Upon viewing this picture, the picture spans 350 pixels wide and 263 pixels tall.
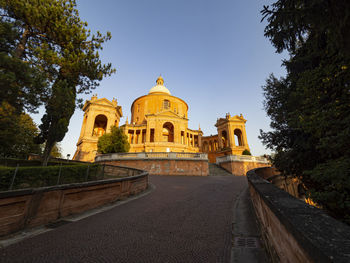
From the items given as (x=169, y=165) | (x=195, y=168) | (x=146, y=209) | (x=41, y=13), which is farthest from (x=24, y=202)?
(x=195, y=168)

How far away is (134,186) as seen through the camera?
26.2 feet

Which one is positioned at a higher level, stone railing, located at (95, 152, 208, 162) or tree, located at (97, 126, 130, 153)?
tree, located at (97, 126, 130, 153)

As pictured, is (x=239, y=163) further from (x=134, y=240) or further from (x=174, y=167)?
(x=134, y=240)

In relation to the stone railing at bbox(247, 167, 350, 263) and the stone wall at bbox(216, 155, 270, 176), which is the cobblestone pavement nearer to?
the stone railing at bbox(247, 167, 350, 263)

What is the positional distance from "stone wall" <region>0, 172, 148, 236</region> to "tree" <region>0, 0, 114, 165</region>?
9.53 meters

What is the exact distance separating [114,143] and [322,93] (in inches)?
902

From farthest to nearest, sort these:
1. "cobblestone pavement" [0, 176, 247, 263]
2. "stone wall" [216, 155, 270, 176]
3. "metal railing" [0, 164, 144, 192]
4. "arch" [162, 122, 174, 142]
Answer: "arch" [162, 122, 174, 142], "stone wall" [216, 155, 270, 176], "metal railing" [0, 164, 144, 192], "cobblestone pavement" [0, 176, 247, 263]

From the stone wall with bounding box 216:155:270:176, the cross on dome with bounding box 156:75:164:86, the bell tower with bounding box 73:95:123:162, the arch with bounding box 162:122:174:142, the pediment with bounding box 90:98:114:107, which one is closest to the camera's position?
the stone wall with bounding box 216:155:270:176

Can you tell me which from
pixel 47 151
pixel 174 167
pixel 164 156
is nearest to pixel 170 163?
pixel 174 167

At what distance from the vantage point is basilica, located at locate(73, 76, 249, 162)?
104 ft

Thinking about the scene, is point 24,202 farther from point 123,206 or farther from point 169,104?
point 169,104

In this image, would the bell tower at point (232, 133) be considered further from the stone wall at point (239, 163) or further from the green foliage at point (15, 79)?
the green foliage at point (15, 79)

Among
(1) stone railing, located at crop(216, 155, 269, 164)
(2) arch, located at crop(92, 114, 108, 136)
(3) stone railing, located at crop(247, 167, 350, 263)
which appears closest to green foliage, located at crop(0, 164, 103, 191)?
(3) stone railing, located at crop(247, 167, 350, 263)

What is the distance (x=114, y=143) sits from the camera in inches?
896
